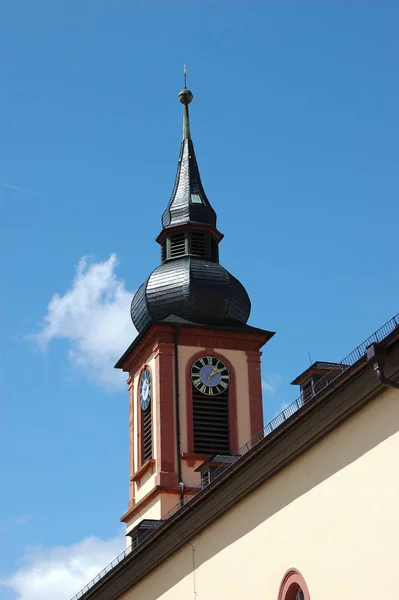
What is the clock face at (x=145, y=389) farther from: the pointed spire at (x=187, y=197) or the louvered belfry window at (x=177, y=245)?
the pointed spire at (x=187, y=197)

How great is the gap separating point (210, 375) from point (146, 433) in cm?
273

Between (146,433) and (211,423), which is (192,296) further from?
(146,433)

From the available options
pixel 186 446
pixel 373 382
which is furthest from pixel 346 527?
pixel 186 446

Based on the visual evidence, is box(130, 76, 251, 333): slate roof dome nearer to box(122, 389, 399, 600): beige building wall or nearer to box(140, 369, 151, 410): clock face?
box(140, 369, 151, 410): clock face

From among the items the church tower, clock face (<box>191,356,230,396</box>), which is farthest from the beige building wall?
clock face (<box>191,356,230,396</box>)

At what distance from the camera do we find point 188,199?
43.3 metres

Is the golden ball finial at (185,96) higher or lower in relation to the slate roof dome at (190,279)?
higher

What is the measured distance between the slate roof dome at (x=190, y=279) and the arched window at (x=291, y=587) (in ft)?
59.5

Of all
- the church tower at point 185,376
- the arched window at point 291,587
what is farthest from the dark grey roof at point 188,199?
the arched window at point 291,587

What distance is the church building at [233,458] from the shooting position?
18453 mm

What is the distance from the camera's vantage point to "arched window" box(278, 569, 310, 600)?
20.3 meters

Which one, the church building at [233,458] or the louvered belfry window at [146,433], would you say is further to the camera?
the louvered belfry window at [146,433]

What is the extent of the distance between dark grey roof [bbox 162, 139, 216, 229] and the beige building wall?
19.7m

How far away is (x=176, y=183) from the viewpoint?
44.8 m
